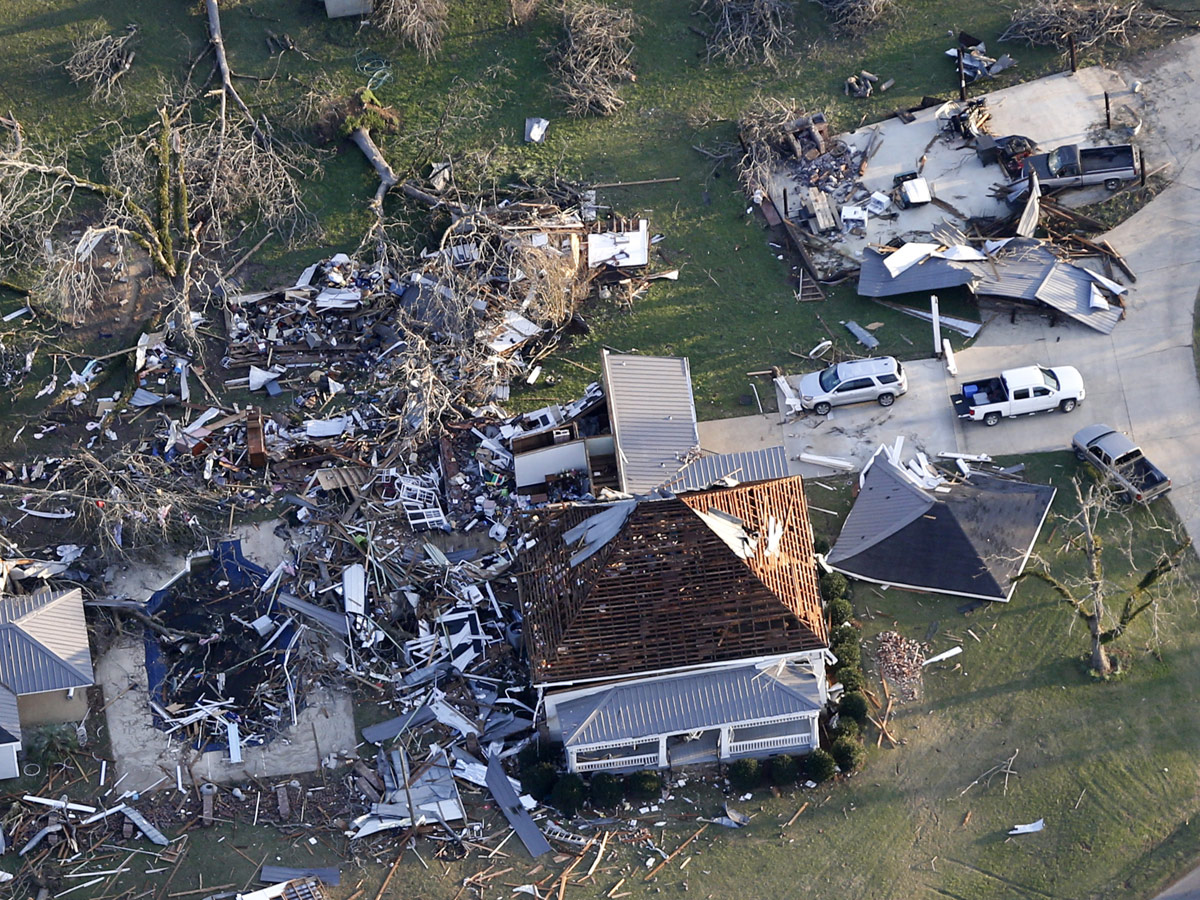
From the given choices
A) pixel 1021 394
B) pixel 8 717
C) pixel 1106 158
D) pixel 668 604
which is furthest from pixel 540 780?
pixel 1106 158

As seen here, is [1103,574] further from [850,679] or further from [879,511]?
[850,679]

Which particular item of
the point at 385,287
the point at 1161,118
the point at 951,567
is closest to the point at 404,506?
the point at 385,287

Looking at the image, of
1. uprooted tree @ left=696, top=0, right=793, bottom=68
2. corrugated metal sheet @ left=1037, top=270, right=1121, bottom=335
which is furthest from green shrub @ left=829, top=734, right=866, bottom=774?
uprooted tree @ left=696, top=0, right=793, bottom=68

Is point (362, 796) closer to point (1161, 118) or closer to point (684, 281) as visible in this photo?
point (684, 281)

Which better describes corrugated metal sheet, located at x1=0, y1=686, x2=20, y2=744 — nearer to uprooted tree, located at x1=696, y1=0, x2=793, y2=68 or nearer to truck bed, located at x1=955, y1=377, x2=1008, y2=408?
truck bed, located at x1=955, y1=377, x2=1008, y2=408

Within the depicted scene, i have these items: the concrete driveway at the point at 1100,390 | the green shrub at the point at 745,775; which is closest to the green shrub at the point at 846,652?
the green shrub at the point at 745,775

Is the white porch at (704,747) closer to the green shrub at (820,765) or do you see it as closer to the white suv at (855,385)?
the green shrub at (820,765)
